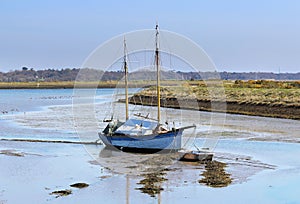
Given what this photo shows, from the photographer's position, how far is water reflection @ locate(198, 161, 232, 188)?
56.7 feet

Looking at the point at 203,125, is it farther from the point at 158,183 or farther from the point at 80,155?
the point at 158,183

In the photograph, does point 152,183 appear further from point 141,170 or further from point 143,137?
point 143,137

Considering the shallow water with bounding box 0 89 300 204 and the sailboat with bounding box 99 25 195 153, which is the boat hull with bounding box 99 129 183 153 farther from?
the shallow water with bounding box 0 89 300 204

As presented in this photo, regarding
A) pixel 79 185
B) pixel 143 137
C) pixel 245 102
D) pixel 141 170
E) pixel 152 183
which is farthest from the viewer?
pixel 245 102

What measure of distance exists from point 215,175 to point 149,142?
5.12m

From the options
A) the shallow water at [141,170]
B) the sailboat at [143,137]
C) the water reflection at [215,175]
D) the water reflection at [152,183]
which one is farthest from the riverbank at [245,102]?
the water reflection at [152,183]

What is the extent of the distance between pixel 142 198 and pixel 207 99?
1577 inches

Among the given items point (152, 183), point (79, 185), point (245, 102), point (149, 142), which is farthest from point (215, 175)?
point (245, 102)

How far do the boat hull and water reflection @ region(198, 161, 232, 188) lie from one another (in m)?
2.80

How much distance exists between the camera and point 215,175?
18.5 m

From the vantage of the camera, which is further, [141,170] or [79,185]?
[141,170]

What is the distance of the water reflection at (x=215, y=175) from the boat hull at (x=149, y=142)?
280 centimetres

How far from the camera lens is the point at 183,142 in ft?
87.6

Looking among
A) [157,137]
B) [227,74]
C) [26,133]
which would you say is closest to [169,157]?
[157,137]
